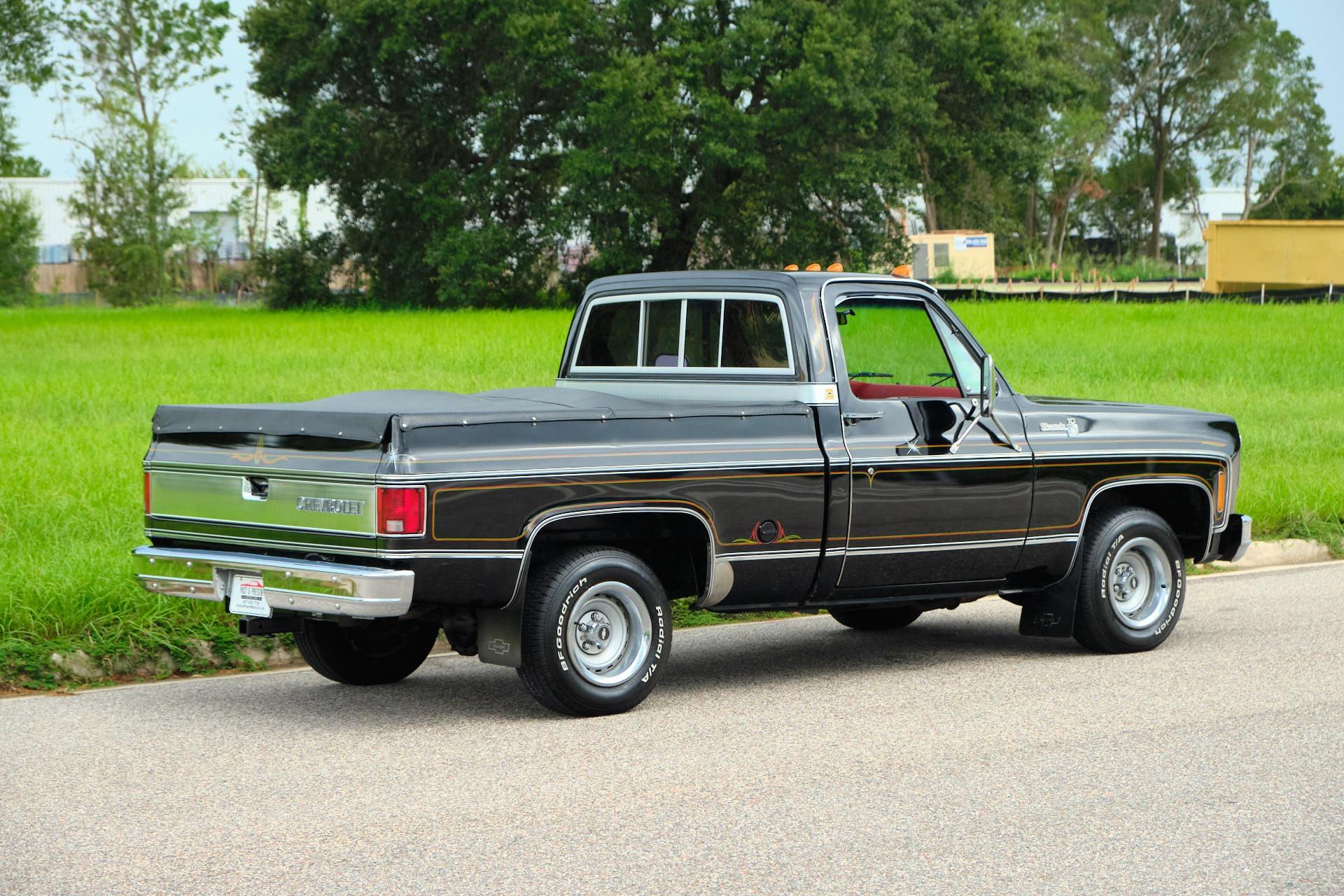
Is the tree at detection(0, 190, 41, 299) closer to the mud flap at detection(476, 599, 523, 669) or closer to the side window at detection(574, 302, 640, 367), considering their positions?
the side window at detection(574, 302, 640, 367)

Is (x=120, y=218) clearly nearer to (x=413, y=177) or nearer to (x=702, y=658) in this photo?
(x=413, y=177)

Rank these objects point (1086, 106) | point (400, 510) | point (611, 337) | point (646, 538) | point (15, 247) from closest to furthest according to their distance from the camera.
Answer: point (400, 510), point (646, 538), point (611, 337), point (15, 247), point (1086, 106)

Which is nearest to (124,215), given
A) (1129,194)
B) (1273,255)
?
(1273,255)

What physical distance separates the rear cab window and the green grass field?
250 cm

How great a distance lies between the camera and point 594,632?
7.30 m

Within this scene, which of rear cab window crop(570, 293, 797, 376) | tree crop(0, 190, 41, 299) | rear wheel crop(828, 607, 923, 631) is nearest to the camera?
rear cab window crop(570, 293, 797, 376)

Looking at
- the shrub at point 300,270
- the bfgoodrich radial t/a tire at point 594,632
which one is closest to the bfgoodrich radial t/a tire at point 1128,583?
the bfgoodrich radial t/a tire at point 594,632

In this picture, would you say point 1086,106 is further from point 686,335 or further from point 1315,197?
point 686,335

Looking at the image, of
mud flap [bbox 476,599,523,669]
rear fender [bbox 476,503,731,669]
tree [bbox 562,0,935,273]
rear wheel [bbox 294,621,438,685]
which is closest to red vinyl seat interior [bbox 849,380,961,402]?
rear fender [bbox 476,503,731,669]

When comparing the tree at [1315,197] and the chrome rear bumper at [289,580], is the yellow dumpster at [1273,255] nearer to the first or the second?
the chrome rear bumper at [289,580]

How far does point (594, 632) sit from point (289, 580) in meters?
1.36

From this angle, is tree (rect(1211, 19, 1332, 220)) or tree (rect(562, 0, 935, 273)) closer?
tree (rect(562, 0, 935, 273))

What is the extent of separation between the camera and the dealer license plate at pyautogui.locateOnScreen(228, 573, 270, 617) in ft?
22.8

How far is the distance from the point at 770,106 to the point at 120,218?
35.0 m
